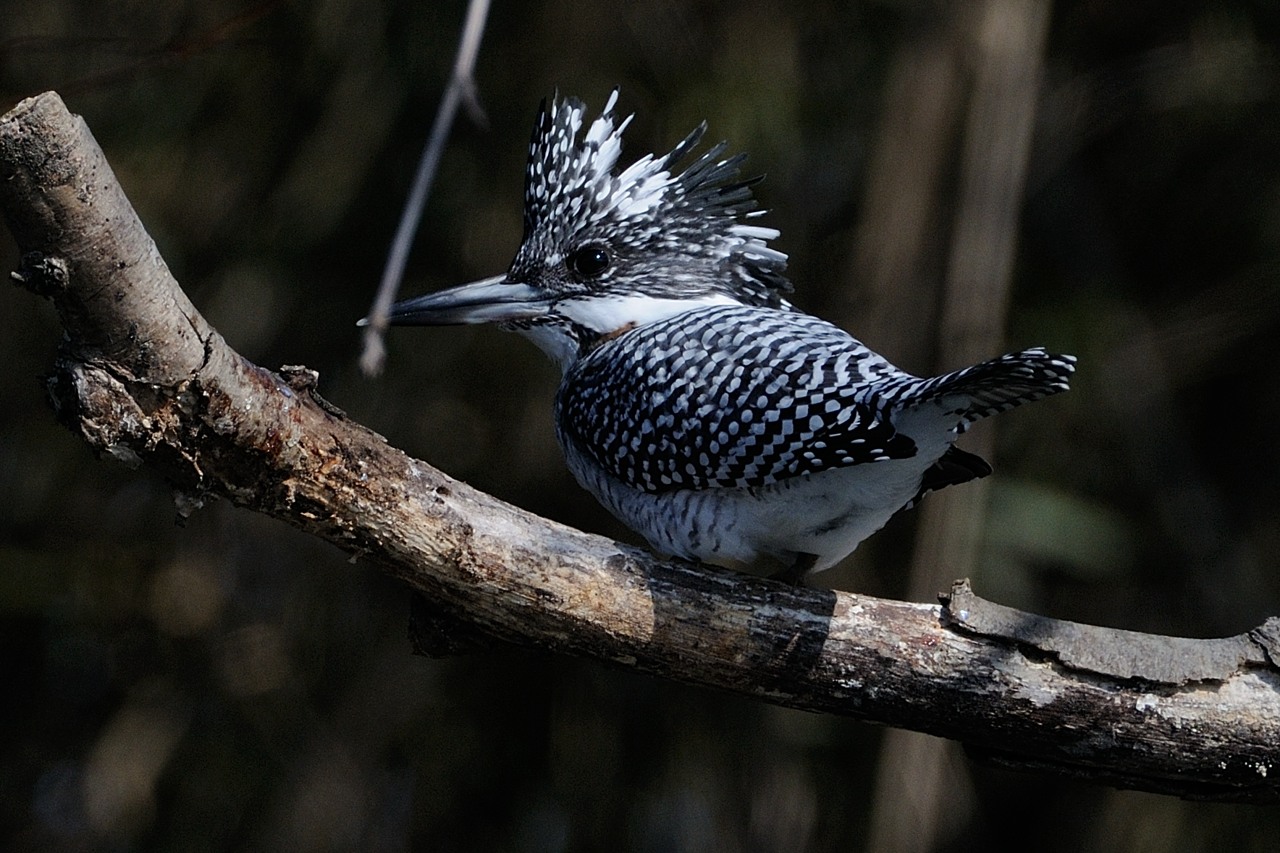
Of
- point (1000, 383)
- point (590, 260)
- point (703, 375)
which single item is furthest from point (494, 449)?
point (1000, 383)

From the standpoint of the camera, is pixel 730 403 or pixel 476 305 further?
pixel 476 305

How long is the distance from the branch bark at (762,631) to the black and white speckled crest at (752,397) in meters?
0.26

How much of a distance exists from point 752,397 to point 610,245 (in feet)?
2.76

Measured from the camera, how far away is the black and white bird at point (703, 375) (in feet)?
7.87

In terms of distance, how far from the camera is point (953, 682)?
2387 mm

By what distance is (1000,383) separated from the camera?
2193 millimetres

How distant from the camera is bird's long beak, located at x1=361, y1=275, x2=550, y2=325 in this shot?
301cm

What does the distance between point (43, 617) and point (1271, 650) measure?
4737mm

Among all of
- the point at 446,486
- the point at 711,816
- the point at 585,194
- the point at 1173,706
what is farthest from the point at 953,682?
the point at 711,816

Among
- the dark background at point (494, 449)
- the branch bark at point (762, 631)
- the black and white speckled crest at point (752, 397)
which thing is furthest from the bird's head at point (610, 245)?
the dark background at point (494, 449)

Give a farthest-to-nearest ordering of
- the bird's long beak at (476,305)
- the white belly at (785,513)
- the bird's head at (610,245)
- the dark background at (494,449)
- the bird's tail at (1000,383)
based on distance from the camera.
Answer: the dark background at (494,449), the bird's head at (610,245), the bird's long beak at (476,305), the white belly at (785,513), the bird's tail at (1000,383)

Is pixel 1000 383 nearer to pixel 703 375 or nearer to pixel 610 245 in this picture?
pixel 703 375

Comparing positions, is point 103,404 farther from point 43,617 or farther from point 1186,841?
point 1186,841

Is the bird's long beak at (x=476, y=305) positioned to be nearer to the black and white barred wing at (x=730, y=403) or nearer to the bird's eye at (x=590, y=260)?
the bird's eye at (x=590, y=260)
